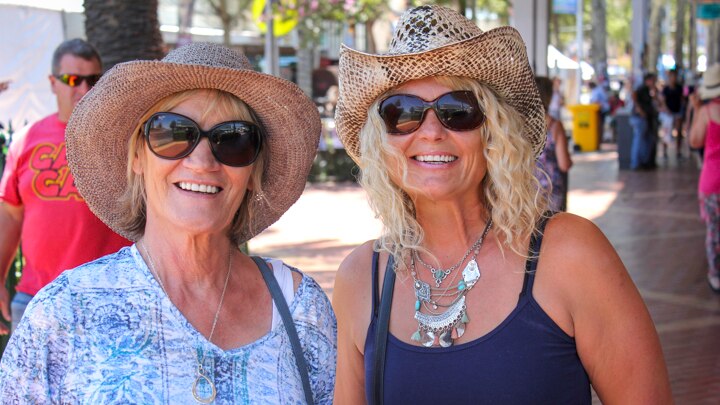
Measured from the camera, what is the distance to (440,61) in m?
2.45

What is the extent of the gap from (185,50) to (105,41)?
402 cm

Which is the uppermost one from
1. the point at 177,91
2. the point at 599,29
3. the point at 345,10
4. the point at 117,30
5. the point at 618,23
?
the point at 618,23

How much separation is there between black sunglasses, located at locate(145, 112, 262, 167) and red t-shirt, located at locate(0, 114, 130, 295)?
2.14 m

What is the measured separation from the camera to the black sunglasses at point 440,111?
2467 mm

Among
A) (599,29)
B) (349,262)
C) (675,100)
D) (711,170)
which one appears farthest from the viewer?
(599,29)

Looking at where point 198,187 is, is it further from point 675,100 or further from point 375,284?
point 675,100

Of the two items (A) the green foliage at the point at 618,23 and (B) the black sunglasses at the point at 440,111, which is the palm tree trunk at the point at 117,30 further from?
(A) the green foliage at the point at 618,23

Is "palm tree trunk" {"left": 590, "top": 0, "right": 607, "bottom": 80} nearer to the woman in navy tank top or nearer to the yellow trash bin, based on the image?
the yellow trash bin

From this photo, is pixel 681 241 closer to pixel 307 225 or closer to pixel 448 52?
pixel 307 225

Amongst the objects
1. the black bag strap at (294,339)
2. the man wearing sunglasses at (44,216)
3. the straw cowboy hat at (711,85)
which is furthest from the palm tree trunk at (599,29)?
the black bag strap at (294,339)

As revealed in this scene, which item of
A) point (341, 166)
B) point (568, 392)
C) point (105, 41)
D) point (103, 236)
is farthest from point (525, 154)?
point (341, 166)

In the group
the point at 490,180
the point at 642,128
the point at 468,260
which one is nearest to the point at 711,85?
the point at 490,180

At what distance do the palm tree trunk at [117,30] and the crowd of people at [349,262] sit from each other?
372cm

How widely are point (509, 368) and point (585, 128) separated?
22.5m
